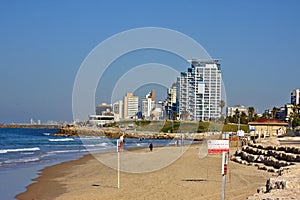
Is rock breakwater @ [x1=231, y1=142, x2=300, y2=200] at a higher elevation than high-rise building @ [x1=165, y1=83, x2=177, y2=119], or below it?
below

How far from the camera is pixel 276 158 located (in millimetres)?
24609

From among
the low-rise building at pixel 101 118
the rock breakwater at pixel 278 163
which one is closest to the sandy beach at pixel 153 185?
the rock breakwater at pixel 278 163

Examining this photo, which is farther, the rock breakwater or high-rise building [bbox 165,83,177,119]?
high-rise building [bbox 165,83,177,119]

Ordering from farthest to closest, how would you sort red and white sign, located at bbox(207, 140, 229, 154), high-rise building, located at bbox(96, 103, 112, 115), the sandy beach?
high-rise building, located at bbox(96, 103, 112, 115)
the sandy beach
red and white sign, located at bbox(207, 140, 229, 154)

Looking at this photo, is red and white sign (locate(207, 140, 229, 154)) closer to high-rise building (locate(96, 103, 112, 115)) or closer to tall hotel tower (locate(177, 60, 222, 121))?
high-rise building (locate(96, 103, 112, 115))

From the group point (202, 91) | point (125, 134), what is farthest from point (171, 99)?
point (202, 91)

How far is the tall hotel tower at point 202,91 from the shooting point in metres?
103

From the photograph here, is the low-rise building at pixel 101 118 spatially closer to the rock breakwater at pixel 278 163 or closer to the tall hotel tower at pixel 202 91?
the tall hotel tower at pixel 202 91

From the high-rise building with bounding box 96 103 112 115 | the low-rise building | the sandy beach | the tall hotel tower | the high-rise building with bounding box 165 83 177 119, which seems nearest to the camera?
the sandy beach

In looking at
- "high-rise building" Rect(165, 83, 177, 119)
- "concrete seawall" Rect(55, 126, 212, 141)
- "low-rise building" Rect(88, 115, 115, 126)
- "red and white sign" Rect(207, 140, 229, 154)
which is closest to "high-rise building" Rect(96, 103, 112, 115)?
"high-rise building" Rect(165, 83, 177, 119)

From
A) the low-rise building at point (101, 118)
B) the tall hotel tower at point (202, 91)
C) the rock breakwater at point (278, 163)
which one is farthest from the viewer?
the tall hotel tower at point (202, 91)

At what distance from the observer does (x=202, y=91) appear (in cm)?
11238

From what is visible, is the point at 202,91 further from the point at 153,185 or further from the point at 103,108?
the point at 153,185

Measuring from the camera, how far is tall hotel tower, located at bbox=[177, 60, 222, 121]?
10298 centimetres
